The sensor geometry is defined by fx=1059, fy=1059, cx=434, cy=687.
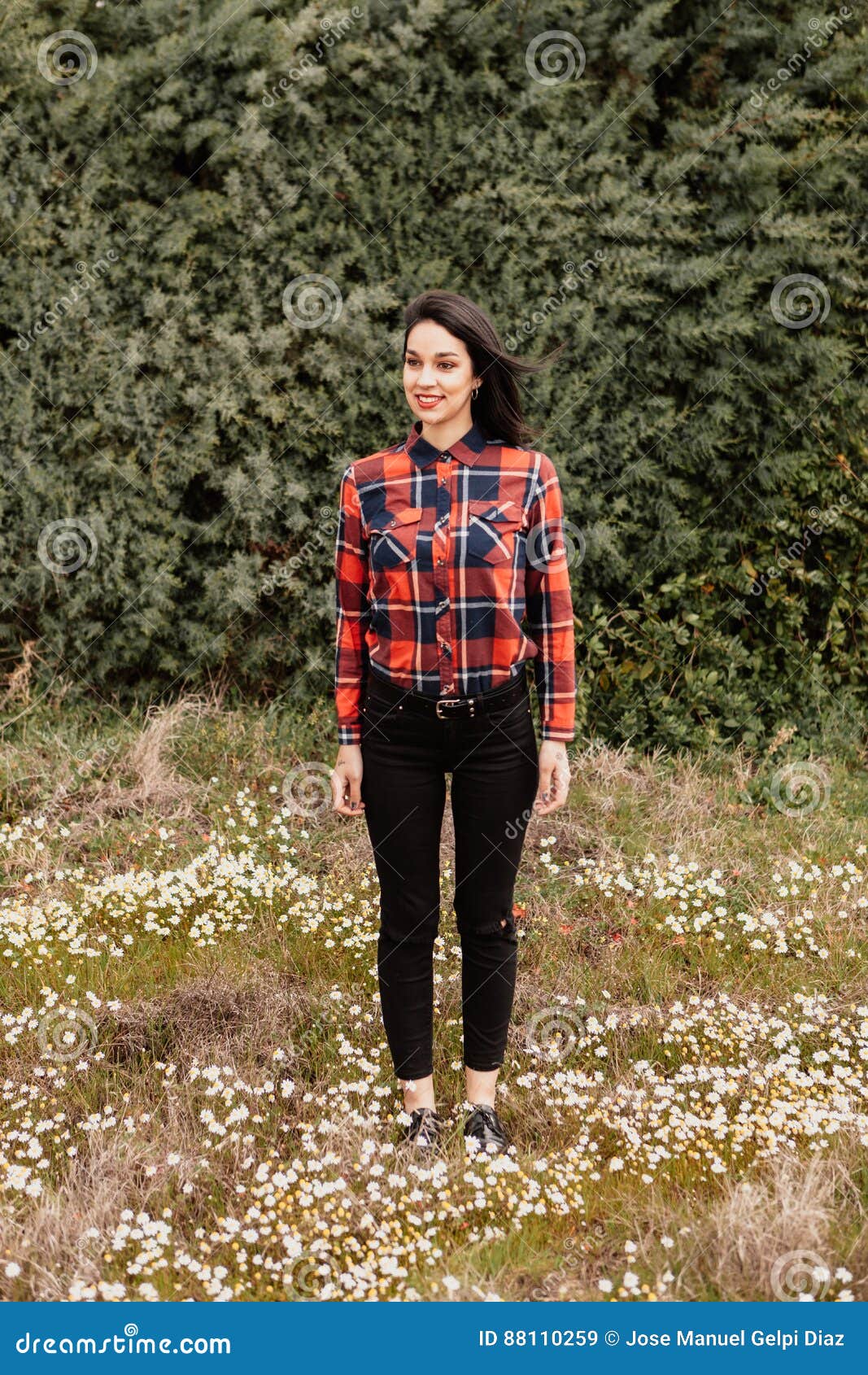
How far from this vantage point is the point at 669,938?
4.01 m

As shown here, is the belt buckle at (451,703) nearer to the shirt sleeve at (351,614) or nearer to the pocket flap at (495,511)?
the shirt sleeve at (351,614)

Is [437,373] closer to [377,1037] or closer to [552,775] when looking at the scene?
[552,775]

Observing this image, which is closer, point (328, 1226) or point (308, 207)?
point (328, 1226)

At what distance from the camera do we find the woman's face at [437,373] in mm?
2674

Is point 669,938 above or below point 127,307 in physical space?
below

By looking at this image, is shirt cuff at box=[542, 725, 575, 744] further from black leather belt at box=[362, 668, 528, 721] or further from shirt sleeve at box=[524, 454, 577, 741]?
black leather belt at box=[362, 668, 528, 721]

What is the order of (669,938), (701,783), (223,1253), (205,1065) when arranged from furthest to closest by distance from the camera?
(701,783) < (669,938) < (205,1065) < (223,1253)

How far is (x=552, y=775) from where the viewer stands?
2912 millimetres

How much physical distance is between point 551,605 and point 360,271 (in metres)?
3.07

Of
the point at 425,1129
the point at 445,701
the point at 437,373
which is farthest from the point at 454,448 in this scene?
the point at 425,1129

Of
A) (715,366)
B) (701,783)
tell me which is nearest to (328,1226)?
(701,783)

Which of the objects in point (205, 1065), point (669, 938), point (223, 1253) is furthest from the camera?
point (669, 938)

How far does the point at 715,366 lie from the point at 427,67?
1980 millimetres

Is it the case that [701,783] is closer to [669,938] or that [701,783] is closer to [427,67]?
[669,938]
